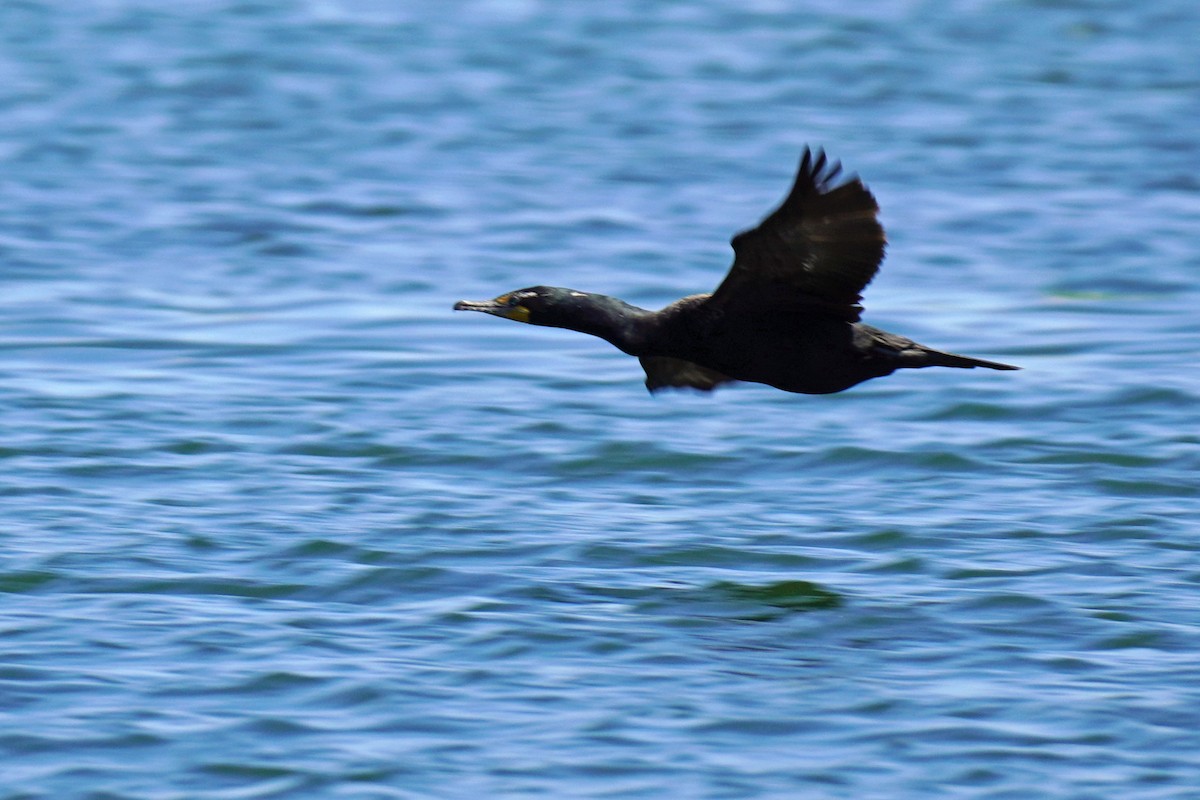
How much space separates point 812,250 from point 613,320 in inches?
34.4

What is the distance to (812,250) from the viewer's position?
6.95 metres

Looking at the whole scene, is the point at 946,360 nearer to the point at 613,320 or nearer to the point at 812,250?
the point at 812,250

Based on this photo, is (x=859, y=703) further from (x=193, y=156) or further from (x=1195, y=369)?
(x=193, y=156)

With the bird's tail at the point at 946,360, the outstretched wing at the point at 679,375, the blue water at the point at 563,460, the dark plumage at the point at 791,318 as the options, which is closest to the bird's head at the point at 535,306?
the dark plumage at the point at 791,318

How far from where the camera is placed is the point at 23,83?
63.3 ft

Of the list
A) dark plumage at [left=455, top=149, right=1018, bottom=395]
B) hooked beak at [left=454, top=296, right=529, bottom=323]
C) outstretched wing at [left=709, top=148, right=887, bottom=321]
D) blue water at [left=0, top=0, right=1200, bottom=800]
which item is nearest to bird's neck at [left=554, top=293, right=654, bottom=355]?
dark plumage at [left=455, top=149, right=1018, bottom=395]

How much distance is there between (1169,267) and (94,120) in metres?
9.07

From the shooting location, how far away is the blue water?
6180 millimetres

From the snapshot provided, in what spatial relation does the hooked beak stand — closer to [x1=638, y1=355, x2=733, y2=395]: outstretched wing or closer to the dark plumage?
the dark plumage

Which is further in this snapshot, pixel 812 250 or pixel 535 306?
pixel 535 306

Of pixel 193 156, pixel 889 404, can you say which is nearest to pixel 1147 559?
pixel 889 404

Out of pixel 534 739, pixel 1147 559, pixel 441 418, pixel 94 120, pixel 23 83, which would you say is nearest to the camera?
pixel 534 739

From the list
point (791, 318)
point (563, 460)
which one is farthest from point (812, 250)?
point (563, 460)

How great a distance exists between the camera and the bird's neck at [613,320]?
7.43 meters
